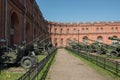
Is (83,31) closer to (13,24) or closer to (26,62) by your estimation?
(13,24)

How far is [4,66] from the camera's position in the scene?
51.7 ft

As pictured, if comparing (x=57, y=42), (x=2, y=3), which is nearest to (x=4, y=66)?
(x=2, y=3)

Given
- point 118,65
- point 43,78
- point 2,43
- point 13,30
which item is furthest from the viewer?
point 13,30

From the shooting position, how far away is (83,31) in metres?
86.8

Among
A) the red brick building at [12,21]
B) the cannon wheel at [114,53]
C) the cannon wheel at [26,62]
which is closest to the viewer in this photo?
the cannon wheel at [26,62]

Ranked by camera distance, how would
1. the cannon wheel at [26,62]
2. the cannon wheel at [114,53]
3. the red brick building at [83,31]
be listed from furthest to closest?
the red brick building at [83,31], the cannon wheel at [114,53], the cannon wheel at [26,62]

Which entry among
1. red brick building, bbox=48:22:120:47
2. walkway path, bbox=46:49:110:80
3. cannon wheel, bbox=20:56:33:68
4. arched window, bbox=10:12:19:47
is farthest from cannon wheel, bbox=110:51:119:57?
red brick building, bbox=48:22:120:47

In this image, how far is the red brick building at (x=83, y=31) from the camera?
84125 millimetres

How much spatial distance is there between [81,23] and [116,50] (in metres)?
59.8

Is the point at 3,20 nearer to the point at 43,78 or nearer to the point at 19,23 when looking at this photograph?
the point at 19,23

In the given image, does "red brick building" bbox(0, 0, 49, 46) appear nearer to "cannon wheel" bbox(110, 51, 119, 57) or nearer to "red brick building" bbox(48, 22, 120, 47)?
"cannon wheel" bbox(110, 51, 119, 57)

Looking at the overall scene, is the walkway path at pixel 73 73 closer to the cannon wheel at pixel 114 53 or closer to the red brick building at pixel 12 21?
the red brick building at pixel 12 21

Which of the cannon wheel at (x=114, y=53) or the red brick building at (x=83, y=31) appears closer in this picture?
the cannon wheel at (x=114, y=53)

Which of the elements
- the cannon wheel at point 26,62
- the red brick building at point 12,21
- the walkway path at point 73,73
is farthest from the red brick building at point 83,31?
the cannon wheel at point 26,62
